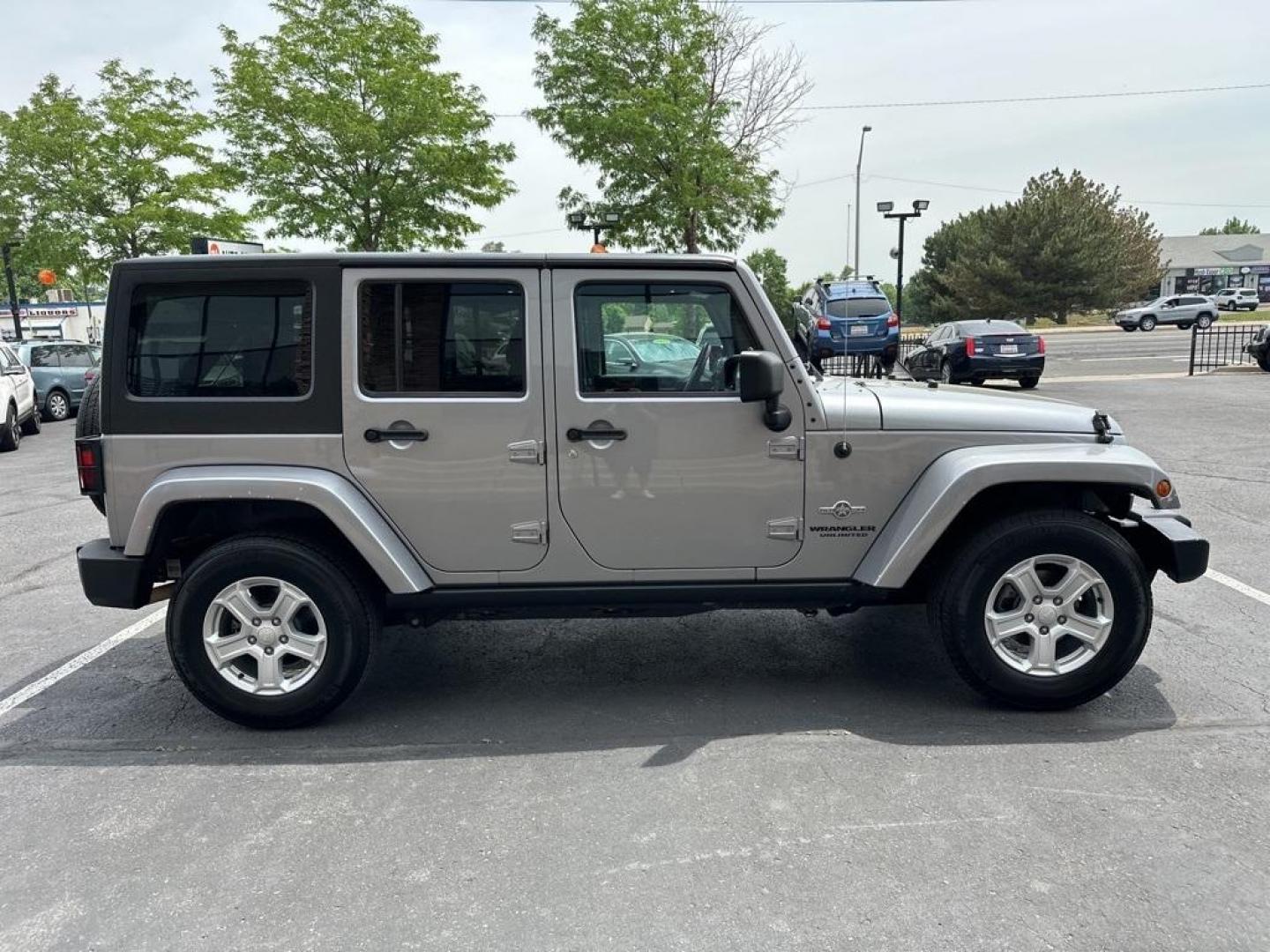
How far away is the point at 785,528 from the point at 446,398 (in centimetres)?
154

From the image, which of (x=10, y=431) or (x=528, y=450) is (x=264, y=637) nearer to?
(x=528, y=450)

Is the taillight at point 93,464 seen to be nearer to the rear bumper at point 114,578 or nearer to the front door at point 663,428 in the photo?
the rear bumper at point 114,578

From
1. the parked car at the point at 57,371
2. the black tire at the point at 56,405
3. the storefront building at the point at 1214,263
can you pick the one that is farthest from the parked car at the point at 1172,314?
the black tire at the point at 56,405

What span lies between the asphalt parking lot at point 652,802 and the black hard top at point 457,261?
77.0 inches

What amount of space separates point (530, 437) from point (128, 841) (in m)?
2.02

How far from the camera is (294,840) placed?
2.97 metres

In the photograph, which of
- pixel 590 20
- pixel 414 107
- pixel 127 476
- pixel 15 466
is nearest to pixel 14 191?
pixel 414 107

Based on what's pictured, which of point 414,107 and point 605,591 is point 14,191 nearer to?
point 414,107

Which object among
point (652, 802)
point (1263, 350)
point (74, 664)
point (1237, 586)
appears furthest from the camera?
point (1263, 350)

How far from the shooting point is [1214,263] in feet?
267

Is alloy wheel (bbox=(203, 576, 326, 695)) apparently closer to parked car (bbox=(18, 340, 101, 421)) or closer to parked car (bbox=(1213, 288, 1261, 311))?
parked car (bbox=(18, 340, 101, 421))

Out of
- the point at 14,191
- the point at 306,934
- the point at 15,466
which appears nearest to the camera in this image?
the point at 306,934

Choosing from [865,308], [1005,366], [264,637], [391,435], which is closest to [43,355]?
[865,308]

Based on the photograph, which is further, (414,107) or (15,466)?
(414,107)
